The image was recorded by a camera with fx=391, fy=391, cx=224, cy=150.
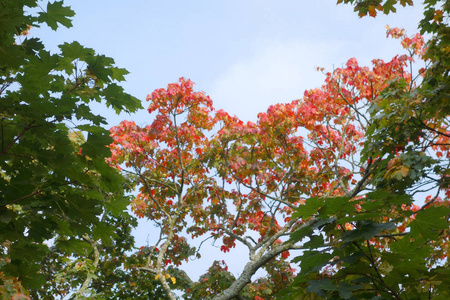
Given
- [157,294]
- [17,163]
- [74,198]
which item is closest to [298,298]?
[74,198]

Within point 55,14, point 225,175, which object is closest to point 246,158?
point 225,175

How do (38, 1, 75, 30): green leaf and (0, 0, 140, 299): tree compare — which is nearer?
(0, 0, 140, 299): tree

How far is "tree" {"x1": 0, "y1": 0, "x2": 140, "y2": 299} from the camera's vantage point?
2787 mm

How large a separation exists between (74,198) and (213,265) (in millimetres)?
8272

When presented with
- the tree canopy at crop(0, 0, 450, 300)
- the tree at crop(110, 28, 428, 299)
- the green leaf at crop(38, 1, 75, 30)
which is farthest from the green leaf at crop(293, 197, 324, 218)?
the tree at crop(110, 28, 428, 299)

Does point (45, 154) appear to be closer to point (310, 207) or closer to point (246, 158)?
point (310, 207)

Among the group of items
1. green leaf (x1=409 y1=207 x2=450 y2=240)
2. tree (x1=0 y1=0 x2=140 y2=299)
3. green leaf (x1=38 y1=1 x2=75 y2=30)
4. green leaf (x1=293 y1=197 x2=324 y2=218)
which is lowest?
green leaf (x1=409 y1=207 x2=450 y2=240)

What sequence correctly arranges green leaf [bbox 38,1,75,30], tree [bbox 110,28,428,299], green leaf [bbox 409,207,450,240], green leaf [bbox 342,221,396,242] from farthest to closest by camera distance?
tree [bbox 110,28,428,299] < green leaf [bbox 38,1,75,30] < green leaf [bbox 409,207,450,240] < green leaf [bbox 342,221,396,242]

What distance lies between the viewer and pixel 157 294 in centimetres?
1184

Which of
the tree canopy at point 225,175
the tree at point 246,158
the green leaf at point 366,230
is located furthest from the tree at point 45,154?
the tree at point 246,158

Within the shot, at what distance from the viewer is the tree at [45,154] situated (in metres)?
2.79

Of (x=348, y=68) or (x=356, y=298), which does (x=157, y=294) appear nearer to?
(x=348, y=68)

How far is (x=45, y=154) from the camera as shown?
2.91 m

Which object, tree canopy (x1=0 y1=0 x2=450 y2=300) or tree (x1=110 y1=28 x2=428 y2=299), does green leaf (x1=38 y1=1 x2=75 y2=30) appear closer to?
tree canopy (x1=0 y1=0 x2=450 y2=300)
